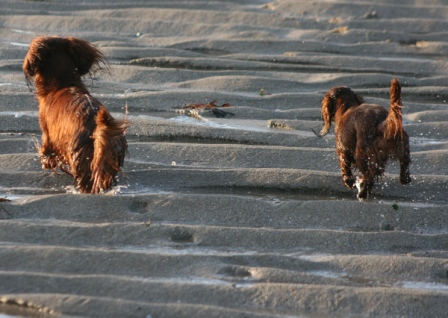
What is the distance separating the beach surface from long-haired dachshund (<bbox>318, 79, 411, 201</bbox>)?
0.51 ft

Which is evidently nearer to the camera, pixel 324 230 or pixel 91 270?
pixel 91 270

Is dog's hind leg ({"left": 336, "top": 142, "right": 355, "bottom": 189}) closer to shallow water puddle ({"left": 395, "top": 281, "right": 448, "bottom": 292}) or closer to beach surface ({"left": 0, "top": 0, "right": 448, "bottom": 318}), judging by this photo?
beach surface ({"left": 0, "top": 0, "right": 448, "bottom": 318})

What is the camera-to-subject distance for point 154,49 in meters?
11.0

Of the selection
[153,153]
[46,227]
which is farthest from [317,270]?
[153,153]

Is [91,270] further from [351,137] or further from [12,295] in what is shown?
[351,137]

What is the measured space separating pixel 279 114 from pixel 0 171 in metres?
3.05

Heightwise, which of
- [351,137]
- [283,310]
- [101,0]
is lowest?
[283,310]

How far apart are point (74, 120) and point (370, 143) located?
2.15 meters

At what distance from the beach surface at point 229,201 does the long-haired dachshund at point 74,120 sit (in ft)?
0.63

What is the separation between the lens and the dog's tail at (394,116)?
229 inches

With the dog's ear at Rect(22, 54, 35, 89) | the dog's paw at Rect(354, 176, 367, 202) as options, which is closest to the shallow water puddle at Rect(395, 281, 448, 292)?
the dog's paw at Rect(354, 176, 367, 202)

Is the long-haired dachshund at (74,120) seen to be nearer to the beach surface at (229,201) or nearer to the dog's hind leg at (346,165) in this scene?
the beach surface at (229,201)

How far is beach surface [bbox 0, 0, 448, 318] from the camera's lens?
14.5ft

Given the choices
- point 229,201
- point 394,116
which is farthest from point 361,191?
point 229,201
